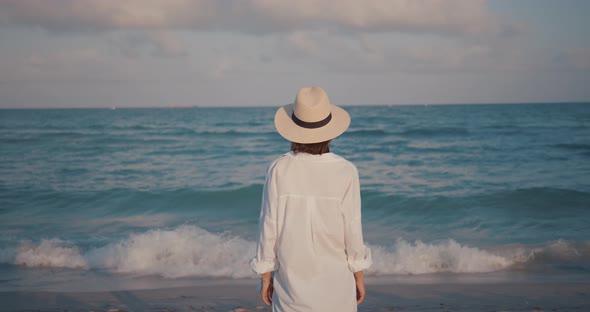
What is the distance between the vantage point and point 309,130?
210 cm

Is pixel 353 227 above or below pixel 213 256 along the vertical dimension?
above

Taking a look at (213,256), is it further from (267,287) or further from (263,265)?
(263,265)

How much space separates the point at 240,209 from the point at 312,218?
27.4 feet

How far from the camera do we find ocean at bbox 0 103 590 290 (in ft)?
20.5

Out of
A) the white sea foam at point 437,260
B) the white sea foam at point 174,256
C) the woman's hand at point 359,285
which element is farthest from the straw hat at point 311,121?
Answer: the white sea foam at point 437,260

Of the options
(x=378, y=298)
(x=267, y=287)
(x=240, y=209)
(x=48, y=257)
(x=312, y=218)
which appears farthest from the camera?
(x=240, y=209)

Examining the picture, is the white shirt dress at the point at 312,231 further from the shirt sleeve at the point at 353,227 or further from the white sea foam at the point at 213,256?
the white sea foam at the point at 213,256

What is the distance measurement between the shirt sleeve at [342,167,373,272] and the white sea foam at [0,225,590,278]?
3.95 m

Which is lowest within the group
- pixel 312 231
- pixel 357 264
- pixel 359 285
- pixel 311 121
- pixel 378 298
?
pixel 378 298

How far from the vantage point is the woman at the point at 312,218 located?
2.06 m

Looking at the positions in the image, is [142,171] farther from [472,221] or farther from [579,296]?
[579,296]

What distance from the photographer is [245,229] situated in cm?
876

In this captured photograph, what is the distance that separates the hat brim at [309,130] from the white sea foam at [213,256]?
4062 millimetres

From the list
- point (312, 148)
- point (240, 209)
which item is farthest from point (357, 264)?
point (240, 209)
